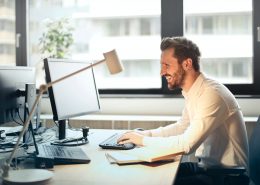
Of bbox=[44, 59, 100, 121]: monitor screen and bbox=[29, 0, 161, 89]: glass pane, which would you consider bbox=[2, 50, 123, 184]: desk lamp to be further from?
bbox=[29, 0, 161, 89]: glass pane

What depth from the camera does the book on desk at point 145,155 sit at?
5.44 ft

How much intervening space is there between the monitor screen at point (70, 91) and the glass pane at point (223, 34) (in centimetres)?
130

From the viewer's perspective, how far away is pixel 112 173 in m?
1.50

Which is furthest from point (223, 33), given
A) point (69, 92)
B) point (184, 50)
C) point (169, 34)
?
point (69, 92)

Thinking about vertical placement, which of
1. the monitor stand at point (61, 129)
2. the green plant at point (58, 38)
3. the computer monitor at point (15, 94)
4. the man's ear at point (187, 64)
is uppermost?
the green plant at point (58, 38)

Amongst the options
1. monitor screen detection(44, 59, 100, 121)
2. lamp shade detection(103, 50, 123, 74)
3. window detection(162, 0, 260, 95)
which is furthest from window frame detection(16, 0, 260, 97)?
lamp shade detection(103, 50, 123, 74)

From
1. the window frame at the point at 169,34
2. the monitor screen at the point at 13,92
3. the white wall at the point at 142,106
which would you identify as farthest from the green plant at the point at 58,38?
the monitor screen at the point at 13,92

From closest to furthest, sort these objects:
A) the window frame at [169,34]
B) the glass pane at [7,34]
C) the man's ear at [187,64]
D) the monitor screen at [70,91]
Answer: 1. the monitor screen at [70,91]
2. the man's ear at [187,64]
3. the window frame at [169,34]
4. the glass pane at [7,34]

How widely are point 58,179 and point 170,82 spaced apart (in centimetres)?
91

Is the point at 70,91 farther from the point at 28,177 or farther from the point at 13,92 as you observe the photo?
the point at 28,177

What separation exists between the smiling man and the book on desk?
4 centimetres

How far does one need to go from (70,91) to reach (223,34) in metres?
1.71

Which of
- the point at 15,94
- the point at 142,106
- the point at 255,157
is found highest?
the point at 15,94

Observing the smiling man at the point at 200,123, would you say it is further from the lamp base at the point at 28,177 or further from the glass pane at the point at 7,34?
the glass pane at the point at 7,34
